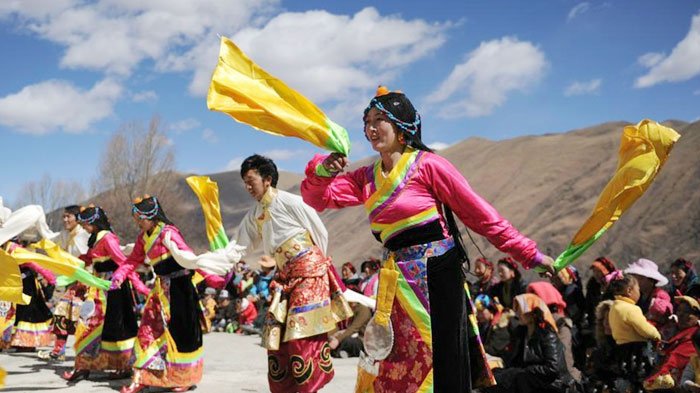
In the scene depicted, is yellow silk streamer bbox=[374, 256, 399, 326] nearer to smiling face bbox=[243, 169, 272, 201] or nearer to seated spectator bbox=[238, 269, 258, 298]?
smiling face bbox=[243, 169, 272, 201]

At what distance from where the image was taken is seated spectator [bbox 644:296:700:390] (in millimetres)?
5273

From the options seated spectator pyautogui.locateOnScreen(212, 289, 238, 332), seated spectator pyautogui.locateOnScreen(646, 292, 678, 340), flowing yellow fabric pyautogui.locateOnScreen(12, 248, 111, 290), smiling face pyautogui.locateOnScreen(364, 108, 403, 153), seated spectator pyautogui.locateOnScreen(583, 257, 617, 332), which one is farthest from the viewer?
seated spectator pyautogui.locateOnScreen(212, 289, 238, 332)

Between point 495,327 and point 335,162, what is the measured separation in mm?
4736

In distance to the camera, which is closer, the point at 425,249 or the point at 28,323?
the point at 425,249

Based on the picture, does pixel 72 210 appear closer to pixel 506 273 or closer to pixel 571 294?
pixel 506 273

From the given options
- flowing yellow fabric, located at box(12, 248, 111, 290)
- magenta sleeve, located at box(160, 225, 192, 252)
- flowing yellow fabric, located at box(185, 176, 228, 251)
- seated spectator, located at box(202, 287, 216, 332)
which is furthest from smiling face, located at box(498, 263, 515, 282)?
seated spectator, located at box(202, 287, 216, 332)

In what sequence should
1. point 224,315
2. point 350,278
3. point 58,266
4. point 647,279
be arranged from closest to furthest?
point 58,266 < point 647,279 < point 350,278 < point 224,315

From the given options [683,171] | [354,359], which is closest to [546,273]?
[354,359]

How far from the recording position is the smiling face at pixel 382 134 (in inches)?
133

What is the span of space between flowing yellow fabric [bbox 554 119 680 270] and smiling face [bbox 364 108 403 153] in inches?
39.2

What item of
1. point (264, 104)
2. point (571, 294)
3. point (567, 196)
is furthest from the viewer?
point (567, 196)

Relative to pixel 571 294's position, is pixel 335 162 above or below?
above

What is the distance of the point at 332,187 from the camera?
143 inches

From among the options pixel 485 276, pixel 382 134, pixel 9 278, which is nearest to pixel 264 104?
pixel 382 134
